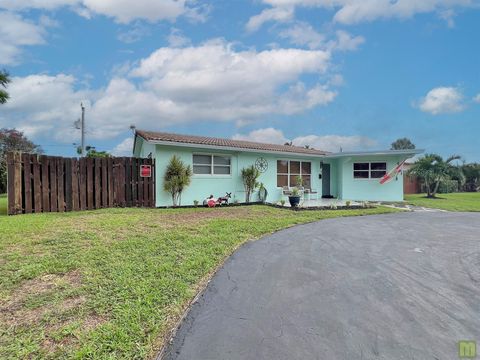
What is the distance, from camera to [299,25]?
12188 millimetres

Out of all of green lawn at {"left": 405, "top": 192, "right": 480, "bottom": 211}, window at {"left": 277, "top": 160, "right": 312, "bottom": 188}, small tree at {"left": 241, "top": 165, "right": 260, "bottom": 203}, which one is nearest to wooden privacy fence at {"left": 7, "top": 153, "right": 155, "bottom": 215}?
small tree at {"left": 241, "top": 165, "right": 260, "bottom": 203}

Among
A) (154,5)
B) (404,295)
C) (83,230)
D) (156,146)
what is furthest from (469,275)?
(154,5)

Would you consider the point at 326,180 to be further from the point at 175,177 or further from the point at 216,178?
the point at 175,177

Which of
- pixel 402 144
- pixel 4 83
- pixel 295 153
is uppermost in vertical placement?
pixel 402 144

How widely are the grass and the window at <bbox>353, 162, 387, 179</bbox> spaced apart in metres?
12.0

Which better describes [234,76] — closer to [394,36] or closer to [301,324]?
[394,36]

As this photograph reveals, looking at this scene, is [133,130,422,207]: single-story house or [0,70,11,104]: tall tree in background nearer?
[133,130,422,207]: single-story house

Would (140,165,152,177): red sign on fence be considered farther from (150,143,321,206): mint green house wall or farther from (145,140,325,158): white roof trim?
(145,140,325,158): white roof trim

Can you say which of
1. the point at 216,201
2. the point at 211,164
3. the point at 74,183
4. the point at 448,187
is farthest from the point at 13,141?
the point at 448,187

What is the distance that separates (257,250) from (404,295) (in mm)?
2656

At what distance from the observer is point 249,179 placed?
14.3m

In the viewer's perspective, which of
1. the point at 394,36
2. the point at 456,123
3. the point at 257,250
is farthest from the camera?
the point at 456,123

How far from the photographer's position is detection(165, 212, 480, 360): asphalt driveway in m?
2.49
